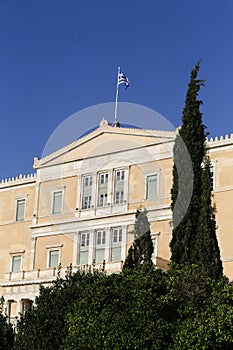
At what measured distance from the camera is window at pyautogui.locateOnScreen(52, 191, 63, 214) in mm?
45438

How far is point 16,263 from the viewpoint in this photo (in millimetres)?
47375

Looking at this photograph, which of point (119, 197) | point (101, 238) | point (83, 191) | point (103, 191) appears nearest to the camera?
point (101, 238)

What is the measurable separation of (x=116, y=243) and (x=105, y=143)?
18.6 ft

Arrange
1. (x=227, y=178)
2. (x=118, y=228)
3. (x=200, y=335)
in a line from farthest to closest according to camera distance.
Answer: (x=118, y=228), (x=227, y=178), (x=200, y=335)

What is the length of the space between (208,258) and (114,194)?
15.4 metres

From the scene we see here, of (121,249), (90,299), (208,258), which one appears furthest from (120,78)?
(90,299)

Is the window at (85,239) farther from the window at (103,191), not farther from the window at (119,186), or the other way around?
the window at (119,186)

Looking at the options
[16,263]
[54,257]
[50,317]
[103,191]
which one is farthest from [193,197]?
[16,263]

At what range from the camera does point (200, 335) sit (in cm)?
2345

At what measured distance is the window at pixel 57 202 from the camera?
149ft

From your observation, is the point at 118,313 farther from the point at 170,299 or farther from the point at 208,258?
the point at 208,258

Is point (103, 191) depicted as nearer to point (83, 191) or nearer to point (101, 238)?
point (83, 191)

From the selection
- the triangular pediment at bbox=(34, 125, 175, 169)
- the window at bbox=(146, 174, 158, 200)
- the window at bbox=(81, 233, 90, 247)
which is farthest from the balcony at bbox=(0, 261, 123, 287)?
the triangular pediment at bbox=(34, 125, 175, 169)

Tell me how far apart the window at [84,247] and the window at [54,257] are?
176 centimetres
